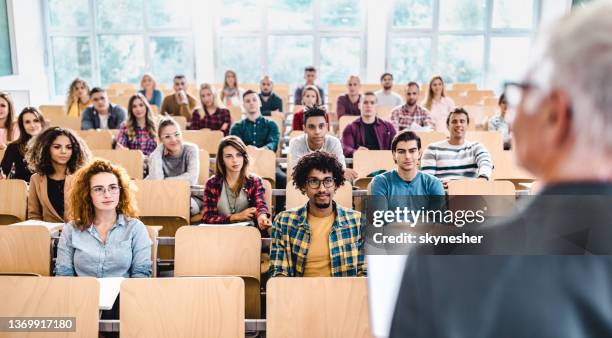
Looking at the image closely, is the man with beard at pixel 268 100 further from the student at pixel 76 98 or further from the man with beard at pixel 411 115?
the student at pixel 76 98

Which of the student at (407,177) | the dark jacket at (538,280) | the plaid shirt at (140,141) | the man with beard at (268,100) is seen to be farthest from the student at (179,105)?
the dark jacket at (538,280)

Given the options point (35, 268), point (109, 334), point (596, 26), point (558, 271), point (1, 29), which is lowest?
point (109, 334)

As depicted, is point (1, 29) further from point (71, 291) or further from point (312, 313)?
point (312, 313)

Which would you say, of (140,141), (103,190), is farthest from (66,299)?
(140,141)

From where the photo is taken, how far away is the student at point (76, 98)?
6844mm

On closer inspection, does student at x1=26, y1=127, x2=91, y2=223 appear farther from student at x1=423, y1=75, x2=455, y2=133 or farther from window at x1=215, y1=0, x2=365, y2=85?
window at x1=215, y1=0, x2=365, y2=85

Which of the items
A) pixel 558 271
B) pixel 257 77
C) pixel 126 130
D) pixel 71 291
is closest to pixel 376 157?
pixel 126 130

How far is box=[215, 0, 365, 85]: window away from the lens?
10.1m

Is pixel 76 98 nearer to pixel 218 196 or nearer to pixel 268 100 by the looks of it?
pixel 268 100

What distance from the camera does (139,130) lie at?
5172 millimetres

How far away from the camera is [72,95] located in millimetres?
6863

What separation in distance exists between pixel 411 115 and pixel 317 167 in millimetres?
3284

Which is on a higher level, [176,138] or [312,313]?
[176,138]

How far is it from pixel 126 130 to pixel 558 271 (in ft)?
16.6
